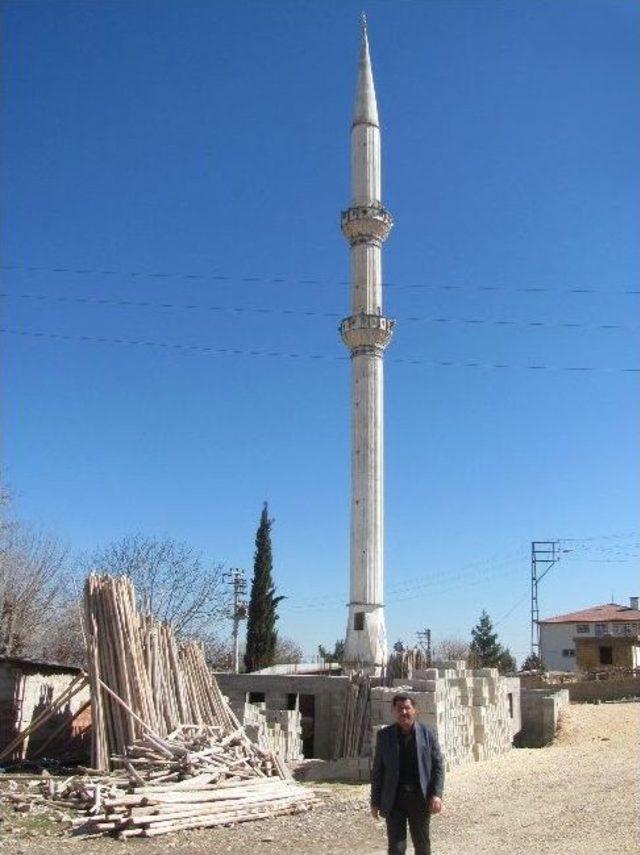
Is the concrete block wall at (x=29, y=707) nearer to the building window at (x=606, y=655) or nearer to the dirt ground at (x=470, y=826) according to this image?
the dirt ground at (x=470, y=826)

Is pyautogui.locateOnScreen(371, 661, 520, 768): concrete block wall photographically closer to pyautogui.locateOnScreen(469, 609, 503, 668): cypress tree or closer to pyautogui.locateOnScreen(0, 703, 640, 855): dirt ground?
pyautogui.locateOnScreen(0, 703, 640, 855): dirt ground

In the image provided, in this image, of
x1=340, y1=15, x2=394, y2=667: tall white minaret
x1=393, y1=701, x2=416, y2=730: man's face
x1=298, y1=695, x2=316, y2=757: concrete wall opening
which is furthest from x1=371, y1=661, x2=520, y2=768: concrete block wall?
x1=393, y1=701, x2=416, y2=730: man's face

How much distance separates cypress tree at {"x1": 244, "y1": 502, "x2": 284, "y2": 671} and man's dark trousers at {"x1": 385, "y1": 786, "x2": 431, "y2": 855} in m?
34.2

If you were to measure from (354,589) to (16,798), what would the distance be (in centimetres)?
2207

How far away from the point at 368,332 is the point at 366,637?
475 inches

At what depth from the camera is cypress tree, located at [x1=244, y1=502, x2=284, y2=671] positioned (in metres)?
41.6

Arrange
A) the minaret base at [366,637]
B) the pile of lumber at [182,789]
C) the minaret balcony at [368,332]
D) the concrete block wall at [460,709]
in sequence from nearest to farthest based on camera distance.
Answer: the pile of lumber at [182,789] < the concrete block wall at [460,709] < the minaret base at [366,637] < the minaret balcony at [368,332]

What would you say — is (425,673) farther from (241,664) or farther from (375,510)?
(241,664)

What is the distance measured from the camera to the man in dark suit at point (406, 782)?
7.73 meters

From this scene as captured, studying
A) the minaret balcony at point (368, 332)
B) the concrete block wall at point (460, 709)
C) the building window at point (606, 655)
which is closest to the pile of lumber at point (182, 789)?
the concrete block wall at point (460, 709)

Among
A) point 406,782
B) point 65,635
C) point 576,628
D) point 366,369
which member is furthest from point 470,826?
point 576,628

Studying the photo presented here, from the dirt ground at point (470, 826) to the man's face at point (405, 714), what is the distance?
4432 millimetres

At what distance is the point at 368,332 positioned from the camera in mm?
36656

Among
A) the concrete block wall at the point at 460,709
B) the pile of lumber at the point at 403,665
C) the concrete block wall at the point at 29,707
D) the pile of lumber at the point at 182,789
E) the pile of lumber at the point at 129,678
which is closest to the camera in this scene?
the pile of lumber at the point at 182,789
